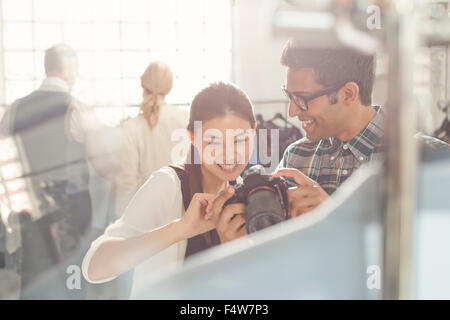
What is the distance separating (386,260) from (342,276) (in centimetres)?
4

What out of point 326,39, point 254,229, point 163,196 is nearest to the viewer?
point 326,39

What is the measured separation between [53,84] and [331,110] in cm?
54

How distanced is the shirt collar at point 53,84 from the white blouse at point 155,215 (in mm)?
384

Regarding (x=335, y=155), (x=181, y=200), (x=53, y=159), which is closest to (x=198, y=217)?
(x=181, y=200)

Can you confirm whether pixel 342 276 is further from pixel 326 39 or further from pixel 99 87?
pixel 99 87

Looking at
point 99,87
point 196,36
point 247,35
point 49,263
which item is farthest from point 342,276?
point 49,263

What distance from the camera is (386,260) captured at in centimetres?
37

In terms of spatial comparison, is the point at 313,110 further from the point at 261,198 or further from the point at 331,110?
the point at 261,198

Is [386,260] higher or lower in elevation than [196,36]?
lower

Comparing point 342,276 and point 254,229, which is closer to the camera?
point 342,276

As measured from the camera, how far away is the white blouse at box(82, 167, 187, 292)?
2.05 ft

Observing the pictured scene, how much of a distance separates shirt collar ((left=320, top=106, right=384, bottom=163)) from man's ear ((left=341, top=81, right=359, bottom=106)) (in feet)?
0.10

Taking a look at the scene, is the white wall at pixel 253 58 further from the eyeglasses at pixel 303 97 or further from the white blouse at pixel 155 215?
the white blouse at pixel 155 215

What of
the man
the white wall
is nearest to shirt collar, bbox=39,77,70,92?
the man
